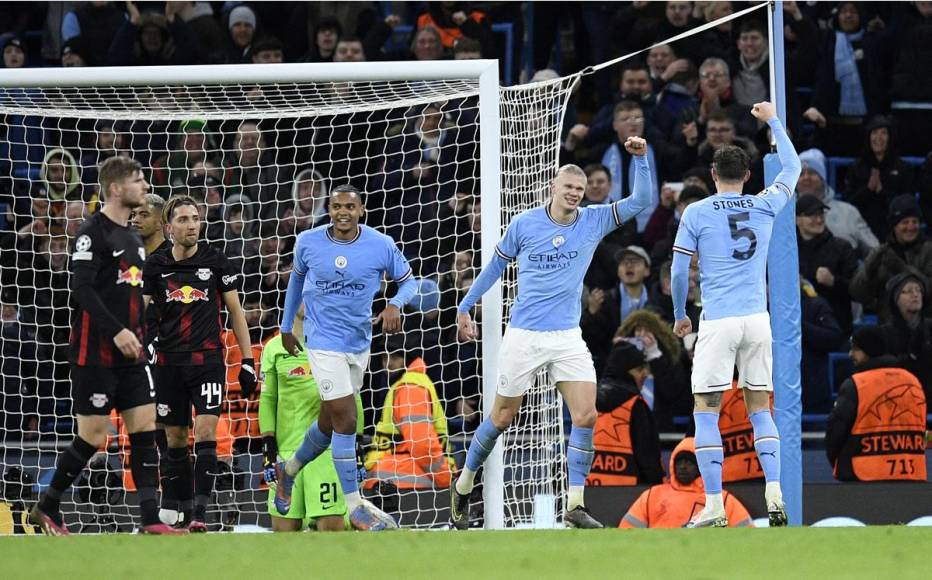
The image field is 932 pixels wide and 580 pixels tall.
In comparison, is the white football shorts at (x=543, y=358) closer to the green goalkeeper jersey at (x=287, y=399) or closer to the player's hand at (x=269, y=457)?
the green goalkeeper jersey at (x=287, y=399)

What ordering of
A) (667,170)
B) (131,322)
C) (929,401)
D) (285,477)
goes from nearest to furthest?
(131,322), (285,477), (929,401), (667,170)

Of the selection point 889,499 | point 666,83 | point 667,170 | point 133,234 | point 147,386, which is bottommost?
point 889,499

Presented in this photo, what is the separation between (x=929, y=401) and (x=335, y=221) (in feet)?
19.3

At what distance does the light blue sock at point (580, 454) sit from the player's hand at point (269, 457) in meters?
2.34

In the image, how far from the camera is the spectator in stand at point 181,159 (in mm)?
12227

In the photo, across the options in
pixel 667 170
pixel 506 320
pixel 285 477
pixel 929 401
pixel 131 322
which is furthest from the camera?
pixel 667 170

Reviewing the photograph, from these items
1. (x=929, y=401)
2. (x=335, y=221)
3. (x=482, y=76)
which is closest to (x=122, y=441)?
(x=335, y=221)

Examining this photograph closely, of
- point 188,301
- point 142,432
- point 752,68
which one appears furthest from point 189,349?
point 752,68

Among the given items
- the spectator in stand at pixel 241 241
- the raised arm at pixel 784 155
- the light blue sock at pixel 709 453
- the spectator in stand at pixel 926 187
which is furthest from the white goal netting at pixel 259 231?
the spectator in stand at pixel 926 187

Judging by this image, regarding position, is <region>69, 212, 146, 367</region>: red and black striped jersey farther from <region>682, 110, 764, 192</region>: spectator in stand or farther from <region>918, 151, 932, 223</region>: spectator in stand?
<region>918, 151, 932, 223</region>: spectator in stand

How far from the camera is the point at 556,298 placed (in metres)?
8.67

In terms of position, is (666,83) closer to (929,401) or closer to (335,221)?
(929,401)

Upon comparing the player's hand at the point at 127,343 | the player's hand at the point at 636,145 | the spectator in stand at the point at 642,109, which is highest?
the spectator in stand at the point at 642,109

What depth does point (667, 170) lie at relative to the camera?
43.2 ft
